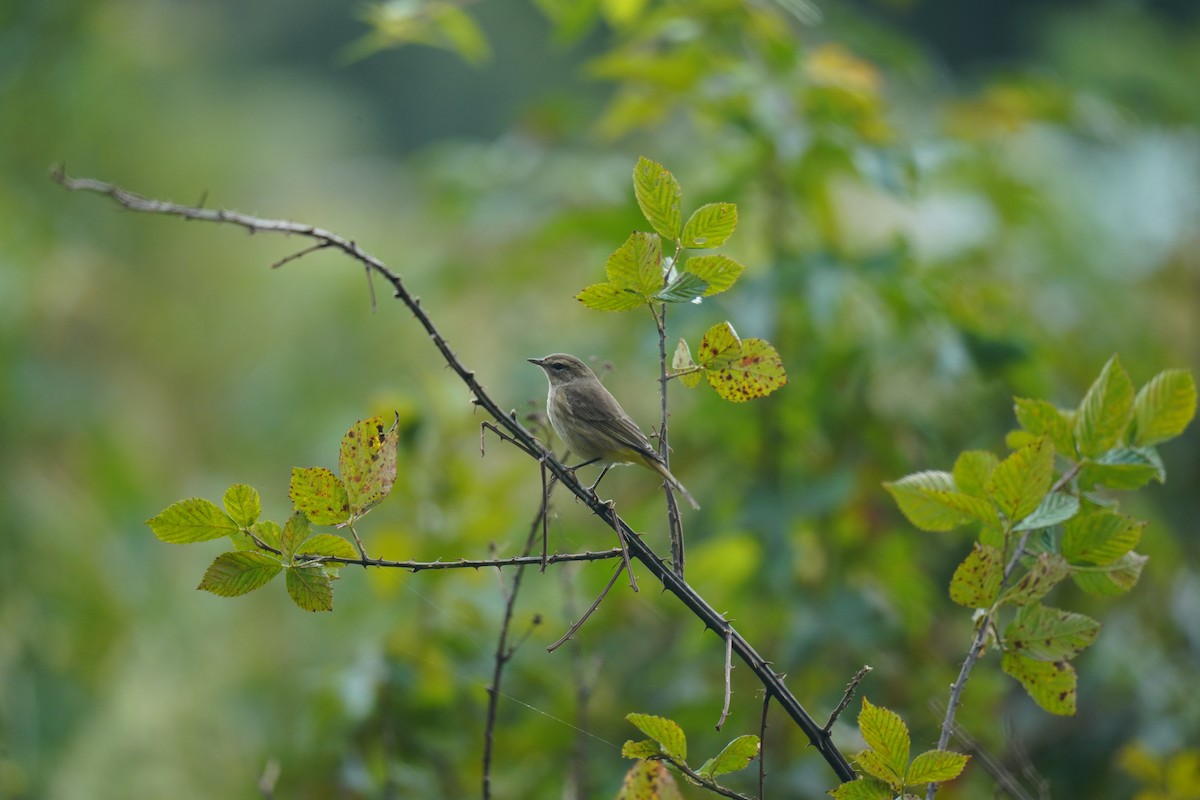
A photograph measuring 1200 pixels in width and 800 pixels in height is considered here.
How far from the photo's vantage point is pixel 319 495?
0.62 meters

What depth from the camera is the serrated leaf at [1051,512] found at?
673mm

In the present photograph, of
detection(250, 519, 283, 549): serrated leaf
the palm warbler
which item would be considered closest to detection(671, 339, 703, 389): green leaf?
detection(250, 519, 283, 549): serrated leaf

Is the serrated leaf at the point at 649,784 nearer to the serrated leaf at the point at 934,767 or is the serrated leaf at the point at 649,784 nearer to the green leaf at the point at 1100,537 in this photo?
the serrated leaf at the point at 934,767

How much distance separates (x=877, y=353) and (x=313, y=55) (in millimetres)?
10151

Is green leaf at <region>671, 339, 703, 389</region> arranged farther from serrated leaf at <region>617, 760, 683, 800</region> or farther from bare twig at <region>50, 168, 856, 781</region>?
serrated leaf at <region>617, 760, 683, 800</region>

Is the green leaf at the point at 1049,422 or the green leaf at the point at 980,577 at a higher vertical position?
the green leaf at the point at 1049,422

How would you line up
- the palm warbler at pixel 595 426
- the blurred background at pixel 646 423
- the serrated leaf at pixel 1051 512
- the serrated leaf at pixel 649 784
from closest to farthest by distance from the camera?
the serrated leaf at pixel 649 784 → the serrated leaf at pixel 1051 512 → the palm warbler at pixel 595 426 → the blurred background at pixel 646 423

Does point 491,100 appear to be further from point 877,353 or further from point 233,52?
point 877,353

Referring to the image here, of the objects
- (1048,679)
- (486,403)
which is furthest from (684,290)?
(1048,679)

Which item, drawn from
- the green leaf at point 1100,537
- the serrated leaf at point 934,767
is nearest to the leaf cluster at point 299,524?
the serrated leaf at point 934,767

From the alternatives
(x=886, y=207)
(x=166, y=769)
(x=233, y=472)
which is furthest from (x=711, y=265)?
(x=233, y=472)

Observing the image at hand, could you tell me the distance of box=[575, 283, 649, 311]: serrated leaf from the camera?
0.64 meters

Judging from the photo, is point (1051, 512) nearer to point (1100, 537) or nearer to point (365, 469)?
point (1100, 537)

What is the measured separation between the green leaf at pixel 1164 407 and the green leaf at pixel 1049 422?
47 mm
